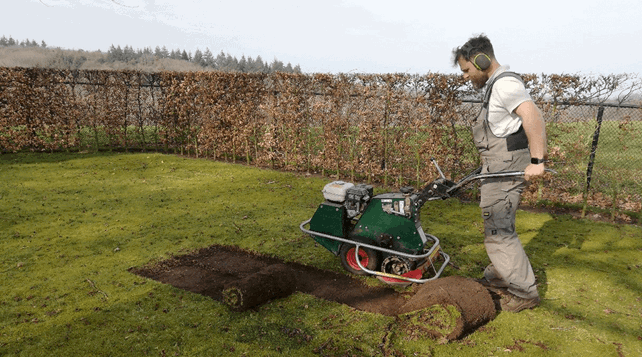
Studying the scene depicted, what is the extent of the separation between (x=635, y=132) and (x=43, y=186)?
13659 mm

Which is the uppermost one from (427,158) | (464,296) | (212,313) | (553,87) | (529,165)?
(553,87)

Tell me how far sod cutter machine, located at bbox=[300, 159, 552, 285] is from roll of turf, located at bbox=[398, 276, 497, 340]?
0.47 metres

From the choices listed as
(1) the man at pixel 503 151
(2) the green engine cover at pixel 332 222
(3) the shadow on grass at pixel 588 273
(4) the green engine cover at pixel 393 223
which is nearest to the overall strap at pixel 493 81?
(1) the man at pixel 503 151

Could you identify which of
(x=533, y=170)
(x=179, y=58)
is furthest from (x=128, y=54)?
(x=533, y=170)

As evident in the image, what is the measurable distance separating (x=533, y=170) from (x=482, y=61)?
1.22 m

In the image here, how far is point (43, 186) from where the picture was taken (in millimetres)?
9898

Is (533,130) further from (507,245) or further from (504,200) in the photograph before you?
(507,245)

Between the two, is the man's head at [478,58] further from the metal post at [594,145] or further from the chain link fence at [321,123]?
the metal post at [594,145]

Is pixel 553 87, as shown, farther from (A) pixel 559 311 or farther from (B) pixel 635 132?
(A) pixel 559 311

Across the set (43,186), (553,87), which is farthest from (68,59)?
(553,87)

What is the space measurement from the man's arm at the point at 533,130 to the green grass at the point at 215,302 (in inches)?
70.0

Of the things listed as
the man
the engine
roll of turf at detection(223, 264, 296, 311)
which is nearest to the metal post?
the man

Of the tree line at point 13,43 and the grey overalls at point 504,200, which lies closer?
the grey overalls at point 504,200

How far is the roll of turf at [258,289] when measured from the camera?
441cm
